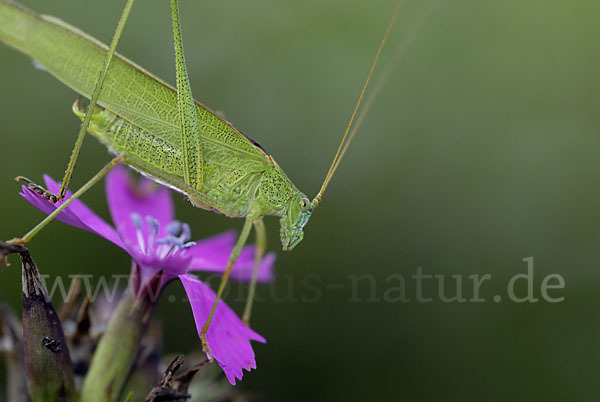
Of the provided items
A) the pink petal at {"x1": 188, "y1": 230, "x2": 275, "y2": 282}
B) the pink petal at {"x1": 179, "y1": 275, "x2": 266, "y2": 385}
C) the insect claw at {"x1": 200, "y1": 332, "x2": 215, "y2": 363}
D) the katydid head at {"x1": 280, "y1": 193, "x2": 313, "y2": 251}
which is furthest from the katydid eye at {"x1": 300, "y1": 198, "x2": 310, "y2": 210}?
the insect claw at {"x1": 200, "y1": 332, "x2": 215, "y2": 363}

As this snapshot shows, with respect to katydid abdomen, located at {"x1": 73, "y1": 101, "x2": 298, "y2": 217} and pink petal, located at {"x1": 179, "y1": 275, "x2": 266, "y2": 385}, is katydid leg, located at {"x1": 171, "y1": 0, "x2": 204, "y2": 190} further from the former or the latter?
pink petal, located at {"x1": 179, "y1": 275, "x2": 266, "y2": 385}

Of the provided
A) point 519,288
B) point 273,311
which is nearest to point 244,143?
point 273,311

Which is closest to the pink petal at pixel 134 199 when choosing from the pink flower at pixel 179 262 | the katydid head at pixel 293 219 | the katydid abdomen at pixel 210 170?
the pink flower at pixel 179 262

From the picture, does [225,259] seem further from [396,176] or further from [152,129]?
[396,176]

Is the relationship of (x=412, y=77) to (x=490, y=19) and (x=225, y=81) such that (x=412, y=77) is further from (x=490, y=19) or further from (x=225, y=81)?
(x=225, y=81)

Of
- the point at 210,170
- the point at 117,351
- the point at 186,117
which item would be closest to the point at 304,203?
the point at 210,170

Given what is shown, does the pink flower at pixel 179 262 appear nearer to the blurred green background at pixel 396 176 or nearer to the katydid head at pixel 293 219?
the katydid head at pixel 293 219
